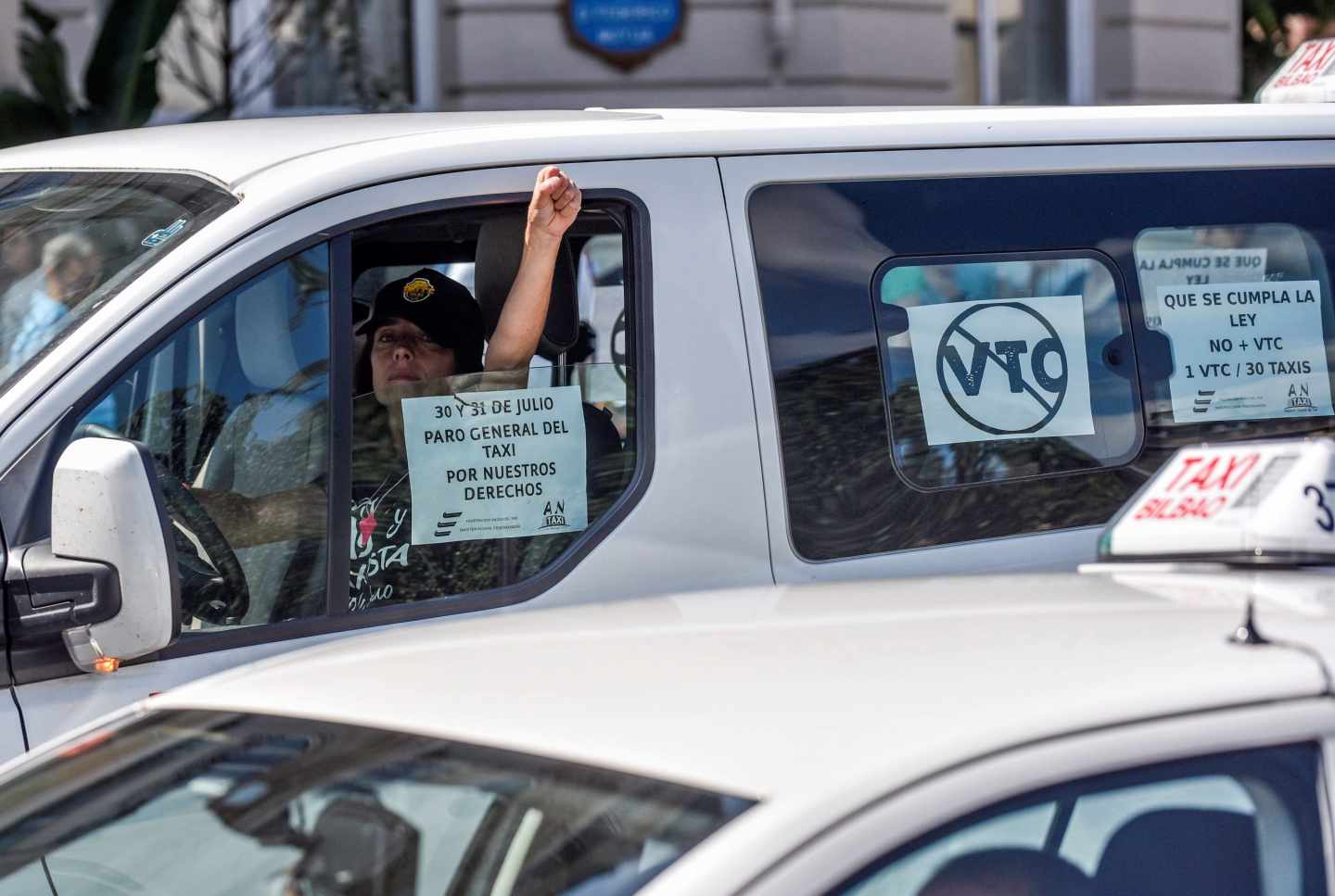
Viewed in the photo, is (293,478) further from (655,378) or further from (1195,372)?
(1195,372)

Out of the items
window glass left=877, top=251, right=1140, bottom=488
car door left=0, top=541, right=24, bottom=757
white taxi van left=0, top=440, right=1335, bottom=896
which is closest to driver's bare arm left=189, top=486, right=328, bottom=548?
car door left=0, top=541, right=24, bottom=757

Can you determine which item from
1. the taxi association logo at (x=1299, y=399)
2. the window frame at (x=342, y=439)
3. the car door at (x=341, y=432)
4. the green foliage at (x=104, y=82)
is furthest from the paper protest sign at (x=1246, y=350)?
the green foliage at (x=104, y=82)

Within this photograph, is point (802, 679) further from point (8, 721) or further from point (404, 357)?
point (404, 357)

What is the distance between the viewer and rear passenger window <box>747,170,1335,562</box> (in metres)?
2.96

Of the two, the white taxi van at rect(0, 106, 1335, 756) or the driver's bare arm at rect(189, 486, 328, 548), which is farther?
the driver's bare arm at rect(189, 486, 328, 548)

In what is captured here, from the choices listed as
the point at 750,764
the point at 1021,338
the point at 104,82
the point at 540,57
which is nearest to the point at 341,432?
the point at 1021,338

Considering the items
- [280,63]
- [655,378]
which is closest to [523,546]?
[655,378]

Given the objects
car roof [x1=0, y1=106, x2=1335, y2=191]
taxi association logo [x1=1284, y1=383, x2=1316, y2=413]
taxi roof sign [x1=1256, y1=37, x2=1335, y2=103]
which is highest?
taxi roof sign [x1=1256, y1=37, x2=1335, y2=103]

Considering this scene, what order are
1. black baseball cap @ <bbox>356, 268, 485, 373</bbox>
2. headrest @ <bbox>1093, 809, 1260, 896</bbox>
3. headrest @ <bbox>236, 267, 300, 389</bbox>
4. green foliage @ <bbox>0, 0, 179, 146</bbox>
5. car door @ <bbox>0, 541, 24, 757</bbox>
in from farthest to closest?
green foliage @ <bbox>0, 0, 179, 146</bbox> → black baseball cap @ <bbox>356, 268, 485, 373</bbox> → headrest @ <bbox>236, 267, 300, 389</bbox> → car door @ <bbox>0, 541, 24, 757</bbox> → headrest @ <bbox>1093, 809, 1260, 896</bbox>

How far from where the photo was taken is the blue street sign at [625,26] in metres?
10.4

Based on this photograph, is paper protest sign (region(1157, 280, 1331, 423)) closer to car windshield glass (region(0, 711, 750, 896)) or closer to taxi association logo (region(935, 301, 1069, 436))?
taxi association logo (region(935, 301, 1069, 436))

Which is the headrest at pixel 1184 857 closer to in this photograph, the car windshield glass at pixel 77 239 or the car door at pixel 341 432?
the car door at pixel 341 432

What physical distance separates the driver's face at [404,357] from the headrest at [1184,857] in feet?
5.28

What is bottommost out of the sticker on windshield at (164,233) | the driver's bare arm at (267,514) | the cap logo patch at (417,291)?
the driver's bare arm at (267,514)
